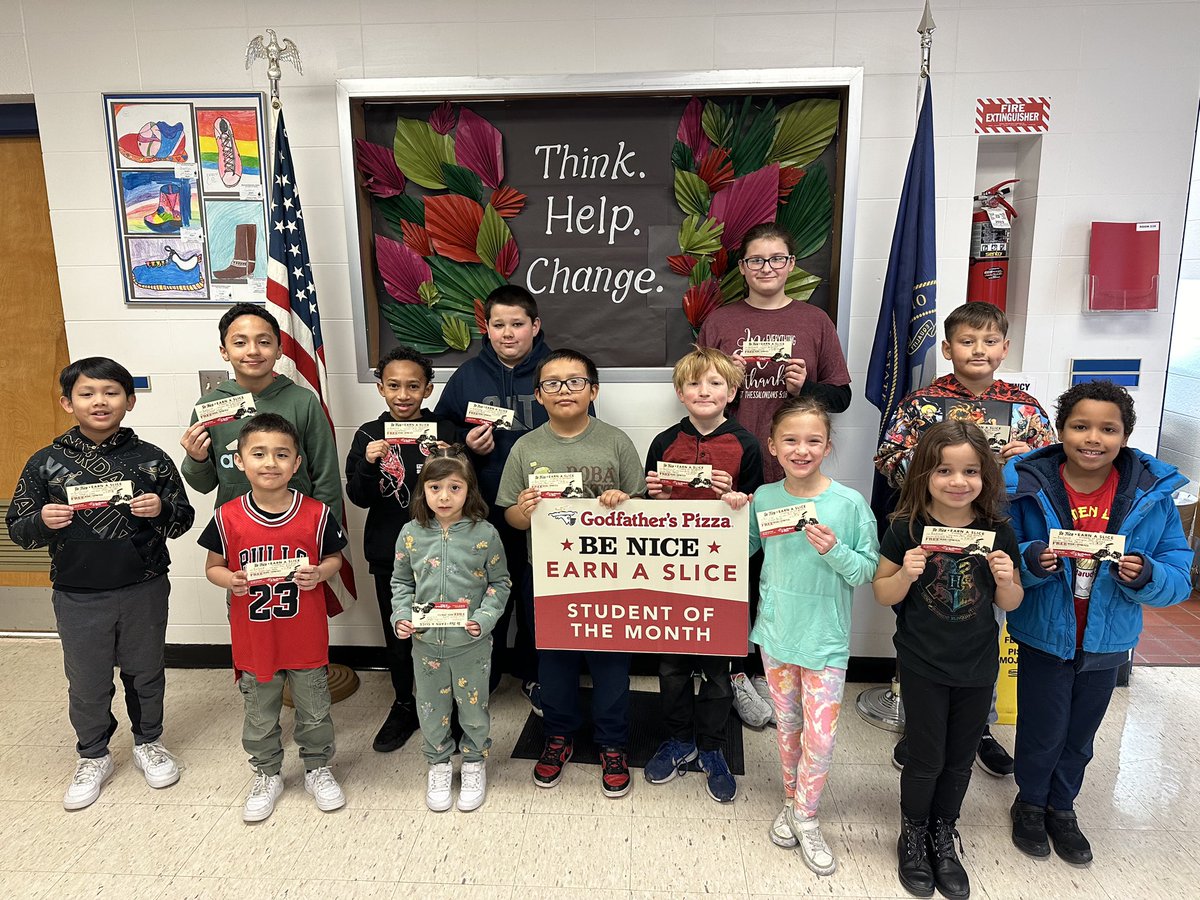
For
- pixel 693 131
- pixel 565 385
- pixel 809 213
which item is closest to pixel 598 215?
pixel 693 131

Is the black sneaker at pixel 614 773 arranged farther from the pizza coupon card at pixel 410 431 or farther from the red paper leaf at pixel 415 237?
the red paper leaf at pixel 415 237

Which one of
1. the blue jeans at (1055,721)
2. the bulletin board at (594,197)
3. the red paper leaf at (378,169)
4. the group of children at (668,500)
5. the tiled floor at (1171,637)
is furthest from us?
the tiled floor at (1171,637)

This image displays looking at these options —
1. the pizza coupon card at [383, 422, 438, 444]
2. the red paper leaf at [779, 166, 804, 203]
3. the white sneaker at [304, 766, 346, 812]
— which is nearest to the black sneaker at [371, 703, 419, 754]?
the white sneaker at [304, 766, 346, 812]

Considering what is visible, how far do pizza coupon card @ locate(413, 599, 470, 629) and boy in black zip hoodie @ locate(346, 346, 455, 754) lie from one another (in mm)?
398

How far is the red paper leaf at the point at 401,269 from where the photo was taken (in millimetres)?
3252

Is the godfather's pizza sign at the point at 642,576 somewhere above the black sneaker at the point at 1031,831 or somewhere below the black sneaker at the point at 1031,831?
above

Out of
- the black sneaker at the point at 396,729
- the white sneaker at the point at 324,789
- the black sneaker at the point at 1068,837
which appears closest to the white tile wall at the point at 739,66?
the black sneaker at the point at 396,729

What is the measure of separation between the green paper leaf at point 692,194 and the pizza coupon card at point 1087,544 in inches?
73.0

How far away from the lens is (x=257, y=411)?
2.70 m

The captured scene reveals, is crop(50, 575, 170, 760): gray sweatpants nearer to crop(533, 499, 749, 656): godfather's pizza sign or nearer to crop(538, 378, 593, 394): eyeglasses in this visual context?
crop(533, 499, 749, 656): godfather's pizza sign

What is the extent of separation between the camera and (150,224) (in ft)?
10.6

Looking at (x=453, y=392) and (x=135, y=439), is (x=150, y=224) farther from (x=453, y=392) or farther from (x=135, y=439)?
(x=453, y=392)

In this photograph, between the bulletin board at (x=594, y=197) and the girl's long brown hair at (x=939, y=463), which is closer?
the girl's long brown hair at (x=939, y=463)

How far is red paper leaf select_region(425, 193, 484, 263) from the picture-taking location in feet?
10.4
